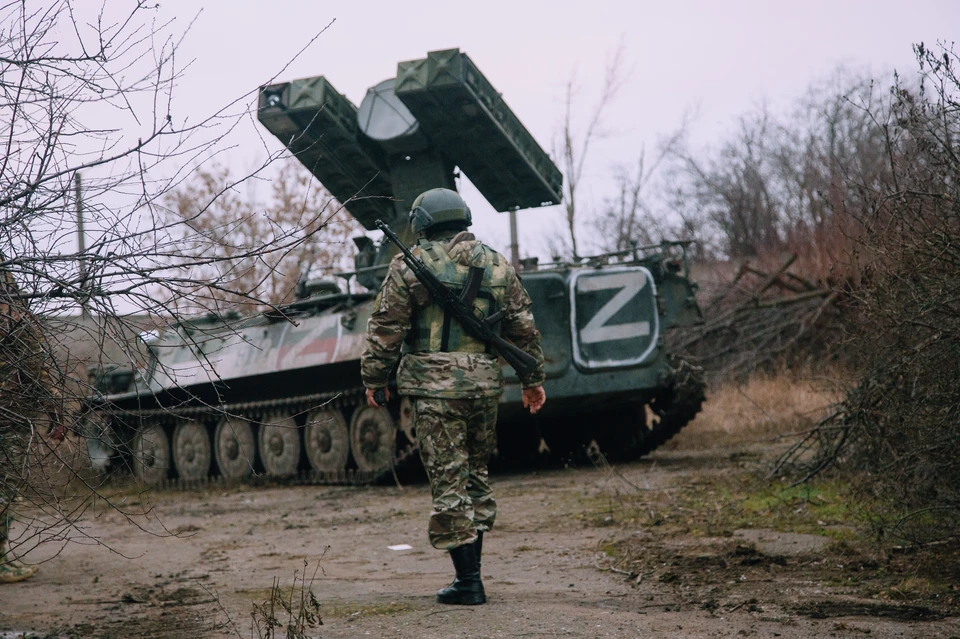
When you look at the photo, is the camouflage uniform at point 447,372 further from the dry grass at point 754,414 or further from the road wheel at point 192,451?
the road wheel at point 192,451

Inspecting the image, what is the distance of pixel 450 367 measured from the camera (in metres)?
5.34

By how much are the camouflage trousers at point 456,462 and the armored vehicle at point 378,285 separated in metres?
4.47

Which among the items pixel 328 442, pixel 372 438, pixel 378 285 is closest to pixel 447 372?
pixel 378 285

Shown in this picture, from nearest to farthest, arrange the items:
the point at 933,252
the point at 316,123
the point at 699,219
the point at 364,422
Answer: the point at 933,252 < the point at 316,123 < the point at 364,422 < the point at 699,219

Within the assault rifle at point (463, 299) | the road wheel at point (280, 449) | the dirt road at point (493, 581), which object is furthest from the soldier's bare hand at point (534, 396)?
the road wheel at point (280, 449)

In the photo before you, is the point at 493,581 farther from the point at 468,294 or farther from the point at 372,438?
the point at 372,438

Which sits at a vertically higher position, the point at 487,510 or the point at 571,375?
the point at 571,375

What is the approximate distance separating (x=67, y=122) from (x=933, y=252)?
147 inches

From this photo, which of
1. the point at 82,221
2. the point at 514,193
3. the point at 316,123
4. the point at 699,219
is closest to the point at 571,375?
the point at 514,193

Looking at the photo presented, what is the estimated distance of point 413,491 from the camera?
36.7ft

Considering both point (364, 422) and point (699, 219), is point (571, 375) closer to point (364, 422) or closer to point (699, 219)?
point (364, 422)

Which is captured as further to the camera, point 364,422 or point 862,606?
point 364,422

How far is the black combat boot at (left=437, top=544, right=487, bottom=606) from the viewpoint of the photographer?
16.6ft

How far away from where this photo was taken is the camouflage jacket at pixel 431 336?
210 inches
